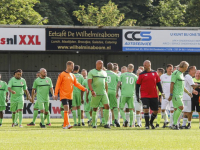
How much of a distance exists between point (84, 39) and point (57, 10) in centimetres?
2282

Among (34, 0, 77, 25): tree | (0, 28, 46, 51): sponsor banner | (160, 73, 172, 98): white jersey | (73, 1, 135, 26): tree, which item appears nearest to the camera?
(160, 73, 172, 98): white jersey

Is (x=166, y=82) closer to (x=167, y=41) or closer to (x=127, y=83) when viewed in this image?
(x=127, y=83)

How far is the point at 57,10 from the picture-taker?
2223 inches

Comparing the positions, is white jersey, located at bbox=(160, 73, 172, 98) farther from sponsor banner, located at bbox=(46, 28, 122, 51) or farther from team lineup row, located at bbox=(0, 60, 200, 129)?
sponsor banner, located at bbox=(46, 28, 122, 51)

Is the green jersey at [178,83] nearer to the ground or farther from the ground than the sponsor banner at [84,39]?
nearer to the ground

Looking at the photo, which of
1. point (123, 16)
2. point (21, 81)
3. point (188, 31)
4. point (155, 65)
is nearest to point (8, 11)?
point (123, 16)

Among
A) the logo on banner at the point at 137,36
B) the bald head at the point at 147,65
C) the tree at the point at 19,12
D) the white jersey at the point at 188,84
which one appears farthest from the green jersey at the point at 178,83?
the tree at the point at 19,12

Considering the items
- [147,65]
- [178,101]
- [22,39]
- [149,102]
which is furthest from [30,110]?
[178,101]

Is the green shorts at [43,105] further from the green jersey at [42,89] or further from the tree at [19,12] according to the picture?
the tree at [19,12]

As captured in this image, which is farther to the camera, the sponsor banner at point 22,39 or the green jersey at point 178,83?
the sponsor banner at point 22,39

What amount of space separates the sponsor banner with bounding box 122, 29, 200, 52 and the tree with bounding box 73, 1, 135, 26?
17.9m

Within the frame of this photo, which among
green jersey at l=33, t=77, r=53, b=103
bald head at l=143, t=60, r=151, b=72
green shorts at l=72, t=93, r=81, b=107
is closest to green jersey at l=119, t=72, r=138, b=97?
bald head at l=143, t=60, r=151, b=72

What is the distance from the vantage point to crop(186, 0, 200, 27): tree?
187 feet

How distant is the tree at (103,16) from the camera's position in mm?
52469
